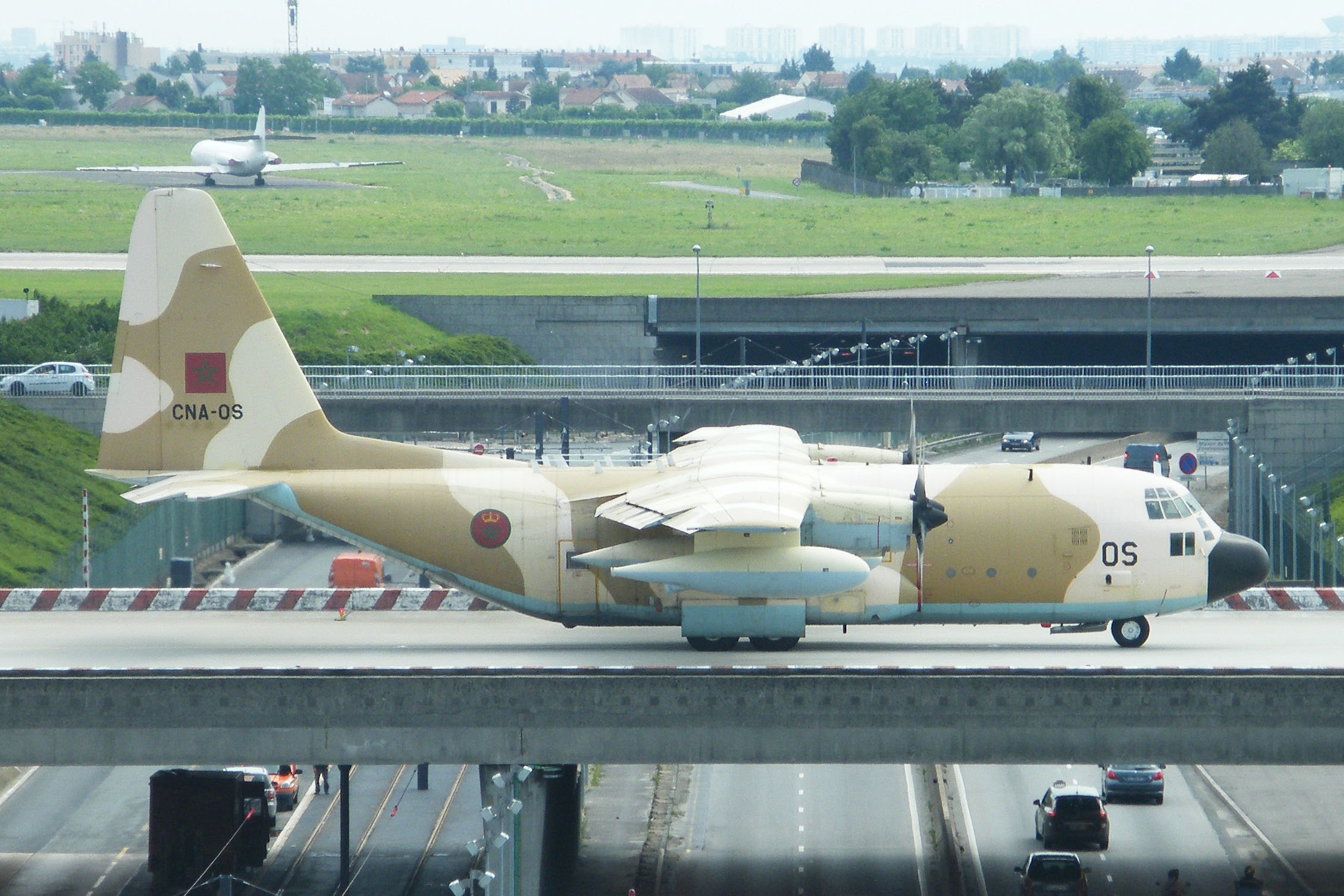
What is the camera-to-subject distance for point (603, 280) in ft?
357

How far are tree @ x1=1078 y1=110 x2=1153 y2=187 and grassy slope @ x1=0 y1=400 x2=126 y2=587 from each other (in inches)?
5158

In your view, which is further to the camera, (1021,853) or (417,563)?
(1021,853)

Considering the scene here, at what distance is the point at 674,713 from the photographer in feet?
118

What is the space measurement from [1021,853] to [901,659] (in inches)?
337

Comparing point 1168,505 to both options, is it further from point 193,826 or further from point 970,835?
point 193,826

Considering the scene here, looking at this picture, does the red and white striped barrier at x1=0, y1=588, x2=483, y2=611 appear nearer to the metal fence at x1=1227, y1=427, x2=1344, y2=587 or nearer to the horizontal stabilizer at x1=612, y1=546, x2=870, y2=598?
the horizontal stabilizer at x1=612, y1=546, x2=870, y2=598

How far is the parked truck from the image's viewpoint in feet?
136

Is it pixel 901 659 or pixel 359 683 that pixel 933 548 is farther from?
pixel 359 683

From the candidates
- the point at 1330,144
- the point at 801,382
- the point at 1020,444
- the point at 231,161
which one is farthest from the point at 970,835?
the point at 1330,144

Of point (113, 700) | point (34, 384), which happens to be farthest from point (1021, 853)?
point (34, 384)

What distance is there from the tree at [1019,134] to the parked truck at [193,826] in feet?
486

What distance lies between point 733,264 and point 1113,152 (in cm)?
7479

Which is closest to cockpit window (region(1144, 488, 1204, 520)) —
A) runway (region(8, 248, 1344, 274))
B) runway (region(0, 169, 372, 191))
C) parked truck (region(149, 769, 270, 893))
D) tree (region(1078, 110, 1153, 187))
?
parked truck (region(149, 769, 270, 893))

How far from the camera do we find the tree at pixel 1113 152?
18062 cm
